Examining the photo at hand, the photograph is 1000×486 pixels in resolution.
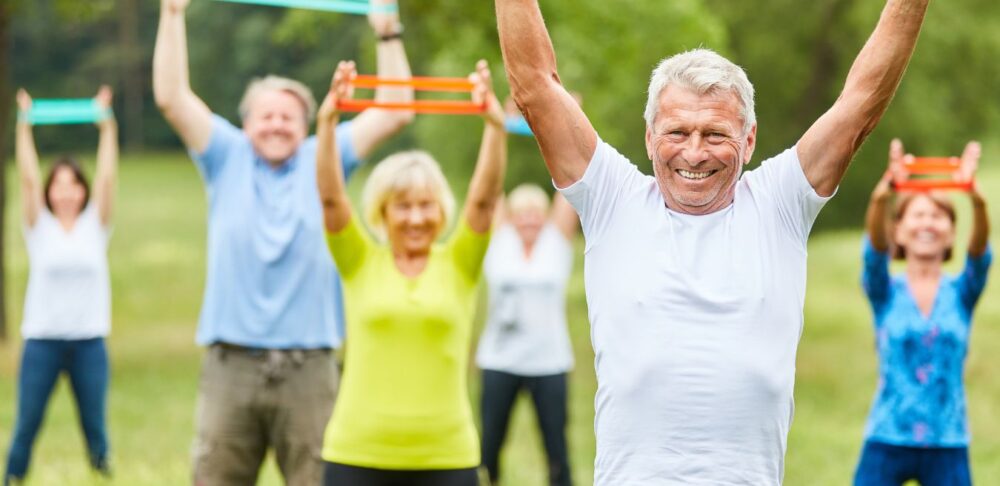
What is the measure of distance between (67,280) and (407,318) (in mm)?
4778

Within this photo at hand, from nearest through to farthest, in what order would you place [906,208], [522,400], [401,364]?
[401,364] → [906,208] → [522,400]

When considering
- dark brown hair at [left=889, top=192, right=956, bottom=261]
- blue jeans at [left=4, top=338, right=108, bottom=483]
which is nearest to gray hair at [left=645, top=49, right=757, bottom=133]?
dark brown hair at [left=889, top=192, right=956, bottom=261]

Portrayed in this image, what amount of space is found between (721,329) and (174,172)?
58.7 m

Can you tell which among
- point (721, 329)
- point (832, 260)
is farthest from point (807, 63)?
point (721, 329)

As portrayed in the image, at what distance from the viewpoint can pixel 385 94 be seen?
20.6 ft

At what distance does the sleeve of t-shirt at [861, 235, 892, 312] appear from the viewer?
6.80 m

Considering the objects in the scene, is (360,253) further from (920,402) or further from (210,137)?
(920,402)

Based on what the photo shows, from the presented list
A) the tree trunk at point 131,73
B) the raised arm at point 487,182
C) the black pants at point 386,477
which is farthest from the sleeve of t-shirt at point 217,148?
the tree trunk at point 131,73

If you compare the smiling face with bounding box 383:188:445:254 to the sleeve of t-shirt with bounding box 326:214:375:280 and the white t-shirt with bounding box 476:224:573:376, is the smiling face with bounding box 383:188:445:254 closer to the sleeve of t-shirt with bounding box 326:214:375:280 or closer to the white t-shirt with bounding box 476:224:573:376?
the sleeve of t-shirt with bounding box 326:214:375:280

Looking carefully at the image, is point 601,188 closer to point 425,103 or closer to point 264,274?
point 425,103

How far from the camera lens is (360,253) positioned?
223 inches

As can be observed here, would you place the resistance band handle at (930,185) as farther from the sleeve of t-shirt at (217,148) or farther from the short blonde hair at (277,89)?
the sleeve of t-shirt at (217,148)

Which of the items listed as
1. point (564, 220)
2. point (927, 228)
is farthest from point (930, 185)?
point (564, 220)

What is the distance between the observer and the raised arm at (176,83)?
20.1 feet
